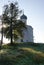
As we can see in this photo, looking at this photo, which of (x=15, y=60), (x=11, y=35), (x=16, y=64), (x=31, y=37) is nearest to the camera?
(x=16, y=64)

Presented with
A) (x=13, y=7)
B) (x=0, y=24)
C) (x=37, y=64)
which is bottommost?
(x=37, y=64)

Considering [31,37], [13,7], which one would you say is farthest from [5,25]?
[31,37]

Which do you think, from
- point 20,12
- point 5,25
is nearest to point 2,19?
point 5,25

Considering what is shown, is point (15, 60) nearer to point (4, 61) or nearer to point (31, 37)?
point (4, 61)

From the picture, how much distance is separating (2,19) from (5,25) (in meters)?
1.90

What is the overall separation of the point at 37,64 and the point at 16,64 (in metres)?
2.69

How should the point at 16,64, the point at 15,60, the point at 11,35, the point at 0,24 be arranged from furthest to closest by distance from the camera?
the point at 0,24 → the point at 11,35 → the point at 15,60 → the point at 16,64

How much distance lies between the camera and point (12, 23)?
2014 inches

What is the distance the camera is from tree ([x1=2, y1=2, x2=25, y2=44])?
167 feet

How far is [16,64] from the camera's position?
23969mm

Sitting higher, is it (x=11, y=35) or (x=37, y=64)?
(x=11, y=35)

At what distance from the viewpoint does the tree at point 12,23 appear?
50750 millimetres

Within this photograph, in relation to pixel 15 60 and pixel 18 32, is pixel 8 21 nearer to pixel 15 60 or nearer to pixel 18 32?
pixel 18 32

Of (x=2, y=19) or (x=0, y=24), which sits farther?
(x=0, y=24)
